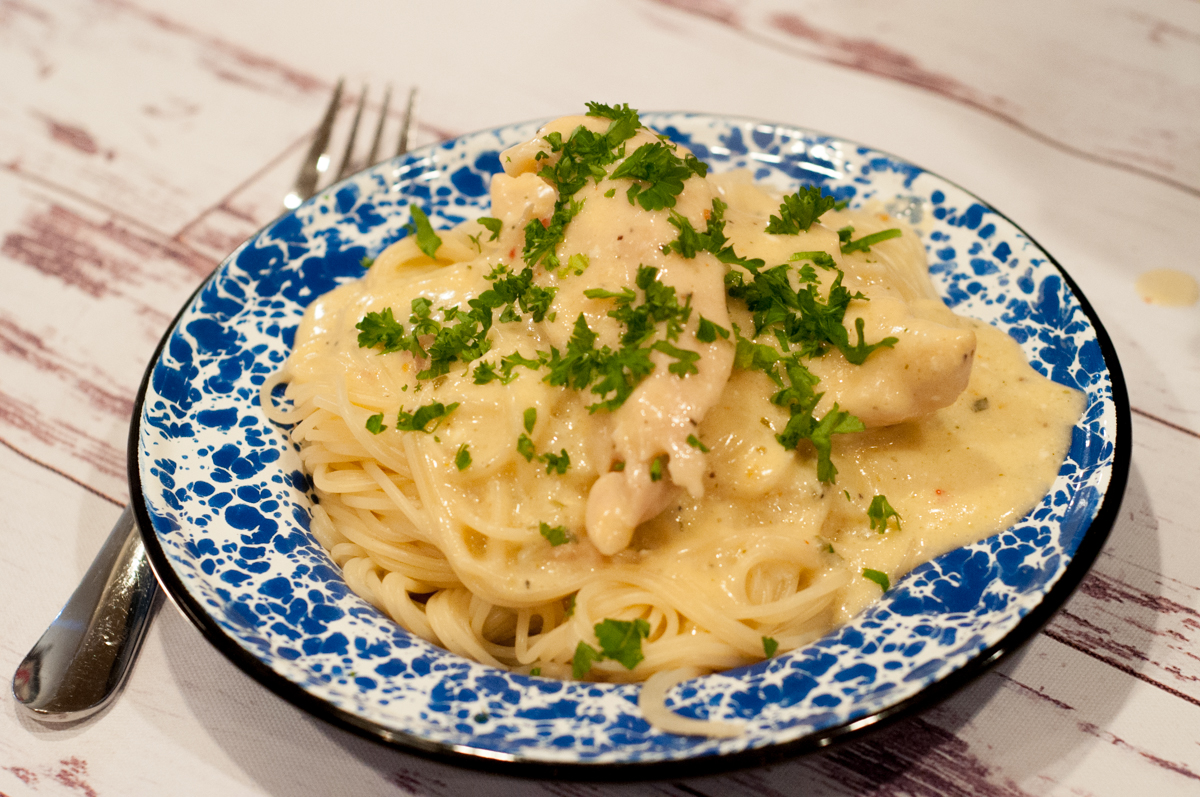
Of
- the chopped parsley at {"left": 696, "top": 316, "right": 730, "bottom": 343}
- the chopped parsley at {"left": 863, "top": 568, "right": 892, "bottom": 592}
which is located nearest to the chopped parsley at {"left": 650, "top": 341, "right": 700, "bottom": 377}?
the chopped parsley at {"left": 696, "top": 316, "right": 730, "bottom": 343}

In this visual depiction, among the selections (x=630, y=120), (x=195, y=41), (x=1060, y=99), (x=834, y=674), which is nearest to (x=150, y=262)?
(x=195, y=41)

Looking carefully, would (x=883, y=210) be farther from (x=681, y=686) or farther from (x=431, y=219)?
(x=681, y=686)

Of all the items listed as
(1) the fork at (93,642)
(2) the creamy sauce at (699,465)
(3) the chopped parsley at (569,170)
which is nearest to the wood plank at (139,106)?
(1) the fork at (93,642)

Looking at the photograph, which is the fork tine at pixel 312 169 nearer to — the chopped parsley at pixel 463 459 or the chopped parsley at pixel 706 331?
the chopped parsley at pixel 463 459

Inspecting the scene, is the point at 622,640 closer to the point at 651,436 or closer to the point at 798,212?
the point at 651,436

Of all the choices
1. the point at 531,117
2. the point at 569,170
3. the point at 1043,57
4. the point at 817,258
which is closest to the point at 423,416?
the point at 569,170
